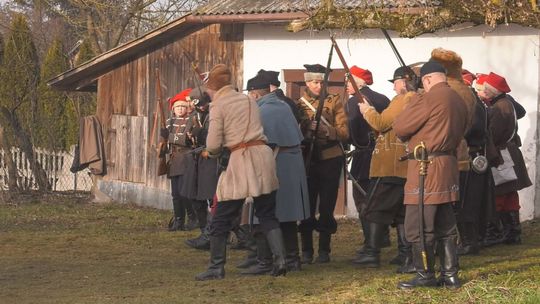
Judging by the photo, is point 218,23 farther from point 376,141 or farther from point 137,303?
point 137,303

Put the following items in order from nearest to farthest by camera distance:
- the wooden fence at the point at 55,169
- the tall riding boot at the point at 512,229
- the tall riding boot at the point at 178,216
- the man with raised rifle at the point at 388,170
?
the man with raised rifle at the point at 388,170 → the tall riding boot at the point at 512,229 → the tall riding boot at the point at 178,216 → the wooden fence at the point at 55,169

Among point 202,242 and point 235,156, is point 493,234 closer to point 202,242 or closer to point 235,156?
point 202,242

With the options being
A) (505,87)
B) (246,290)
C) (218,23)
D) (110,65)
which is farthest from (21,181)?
(246,290)

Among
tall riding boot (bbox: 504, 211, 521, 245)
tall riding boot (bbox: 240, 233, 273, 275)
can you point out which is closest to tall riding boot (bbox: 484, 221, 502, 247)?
tall riding boot (bbox: 504, 211, 521, 245)

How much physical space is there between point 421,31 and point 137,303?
3.28 metres

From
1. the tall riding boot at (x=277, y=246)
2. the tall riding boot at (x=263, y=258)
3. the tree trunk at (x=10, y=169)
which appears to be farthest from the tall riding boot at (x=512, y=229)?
the tree trunk at (x=10, y=169)

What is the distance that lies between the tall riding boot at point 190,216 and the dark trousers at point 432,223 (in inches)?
Result: 236

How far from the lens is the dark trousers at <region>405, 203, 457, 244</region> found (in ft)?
32.9

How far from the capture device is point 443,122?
32.5 feet

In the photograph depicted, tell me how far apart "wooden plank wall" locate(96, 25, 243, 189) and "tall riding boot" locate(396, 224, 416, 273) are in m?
8.24

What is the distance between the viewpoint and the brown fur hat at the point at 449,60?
36.9 feet

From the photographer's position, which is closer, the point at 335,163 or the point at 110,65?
the point at 335,163

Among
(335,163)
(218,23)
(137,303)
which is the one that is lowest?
(137,303)

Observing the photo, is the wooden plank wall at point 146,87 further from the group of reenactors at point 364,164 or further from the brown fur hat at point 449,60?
the brown fur hat at point 449,60
